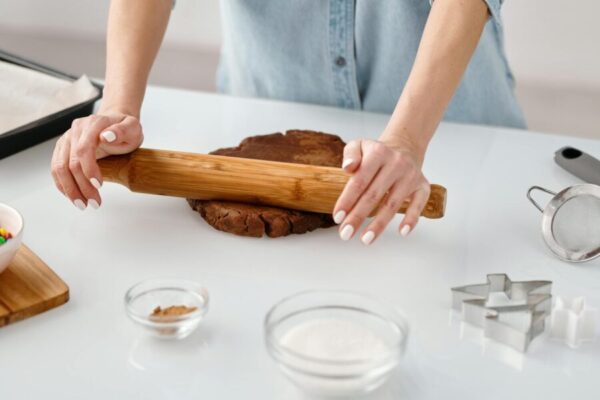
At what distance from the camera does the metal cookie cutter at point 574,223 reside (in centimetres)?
117

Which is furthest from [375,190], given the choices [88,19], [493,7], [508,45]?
[88,19]

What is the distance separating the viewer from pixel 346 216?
44.5 inches

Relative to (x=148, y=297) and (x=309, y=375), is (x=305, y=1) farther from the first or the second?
(x=309, y=375)

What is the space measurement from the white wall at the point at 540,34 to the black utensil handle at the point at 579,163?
1157 millimetres

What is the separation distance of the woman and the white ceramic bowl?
10cm

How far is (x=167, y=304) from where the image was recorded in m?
1.02

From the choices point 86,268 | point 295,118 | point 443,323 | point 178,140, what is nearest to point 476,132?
point 295,118

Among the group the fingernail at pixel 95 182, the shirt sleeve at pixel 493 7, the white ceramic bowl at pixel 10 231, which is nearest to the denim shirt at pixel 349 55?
the shirt sleeve at pixel 493 7

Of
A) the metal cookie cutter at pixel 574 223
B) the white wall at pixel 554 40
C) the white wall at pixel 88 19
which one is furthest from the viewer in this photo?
the white wall at pixel 88 19

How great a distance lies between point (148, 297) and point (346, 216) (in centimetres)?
27

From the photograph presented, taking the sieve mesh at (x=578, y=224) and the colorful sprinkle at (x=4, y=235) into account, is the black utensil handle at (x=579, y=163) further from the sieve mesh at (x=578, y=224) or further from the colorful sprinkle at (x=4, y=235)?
the colorful sprinkle at (x=4, y=235)

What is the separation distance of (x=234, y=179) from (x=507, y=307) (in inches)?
16.0

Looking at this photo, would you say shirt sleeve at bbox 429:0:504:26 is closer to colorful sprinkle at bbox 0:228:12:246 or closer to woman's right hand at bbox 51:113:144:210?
woman's right hand at bbox 51:113:144:210

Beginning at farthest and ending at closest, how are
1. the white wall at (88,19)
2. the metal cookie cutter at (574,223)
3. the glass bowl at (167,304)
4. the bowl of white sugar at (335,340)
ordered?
1. the white wall at (88,19)
2. the metal cookie cutter at (574,223)
3. the glass bowl at (167,304)
4. the bowl of white sugar at (335,340)
